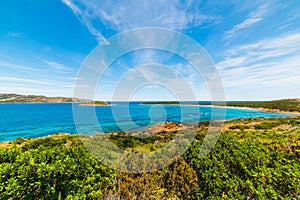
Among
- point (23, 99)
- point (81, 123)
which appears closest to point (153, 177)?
point (81, 123)

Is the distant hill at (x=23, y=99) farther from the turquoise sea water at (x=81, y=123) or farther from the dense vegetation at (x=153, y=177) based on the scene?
the dense vegetation at (x=153, y=177)

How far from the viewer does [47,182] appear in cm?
380

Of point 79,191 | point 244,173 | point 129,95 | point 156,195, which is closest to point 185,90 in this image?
point 129,95

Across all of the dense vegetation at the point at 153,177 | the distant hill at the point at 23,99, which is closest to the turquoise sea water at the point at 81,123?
Result: the dense vegetation at the point at 153,177

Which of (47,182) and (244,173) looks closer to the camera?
(47,182)

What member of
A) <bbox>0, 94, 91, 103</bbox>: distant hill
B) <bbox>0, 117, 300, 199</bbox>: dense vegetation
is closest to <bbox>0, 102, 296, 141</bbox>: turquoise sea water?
<bbox>0, 117, 300, 199</bbox>: dense vegetation

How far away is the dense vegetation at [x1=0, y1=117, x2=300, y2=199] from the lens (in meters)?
3.63

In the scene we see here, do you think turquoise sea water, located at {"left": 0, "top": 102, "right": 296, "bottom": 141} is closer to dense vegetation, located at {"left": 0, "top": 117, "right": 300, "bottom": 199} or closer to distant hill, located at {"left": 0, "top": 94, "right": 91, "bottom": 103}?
dense vegetation, located at {"left": 0, "top": 117, "right": 300, "bottom": 199}

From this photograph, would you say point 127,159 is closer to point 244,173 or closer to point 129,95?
point 244,173

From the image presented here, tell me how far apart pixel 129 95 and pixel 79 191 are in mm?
7358

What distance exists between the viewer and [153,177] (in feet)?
17.0

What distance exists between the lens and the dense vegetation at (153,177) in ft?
11.9

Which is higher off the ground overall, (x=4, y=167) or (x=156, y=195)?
(x=4, y=167)

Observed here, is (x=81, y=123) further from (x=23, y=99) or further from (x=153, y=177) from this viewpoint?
(x=23, y=99)
